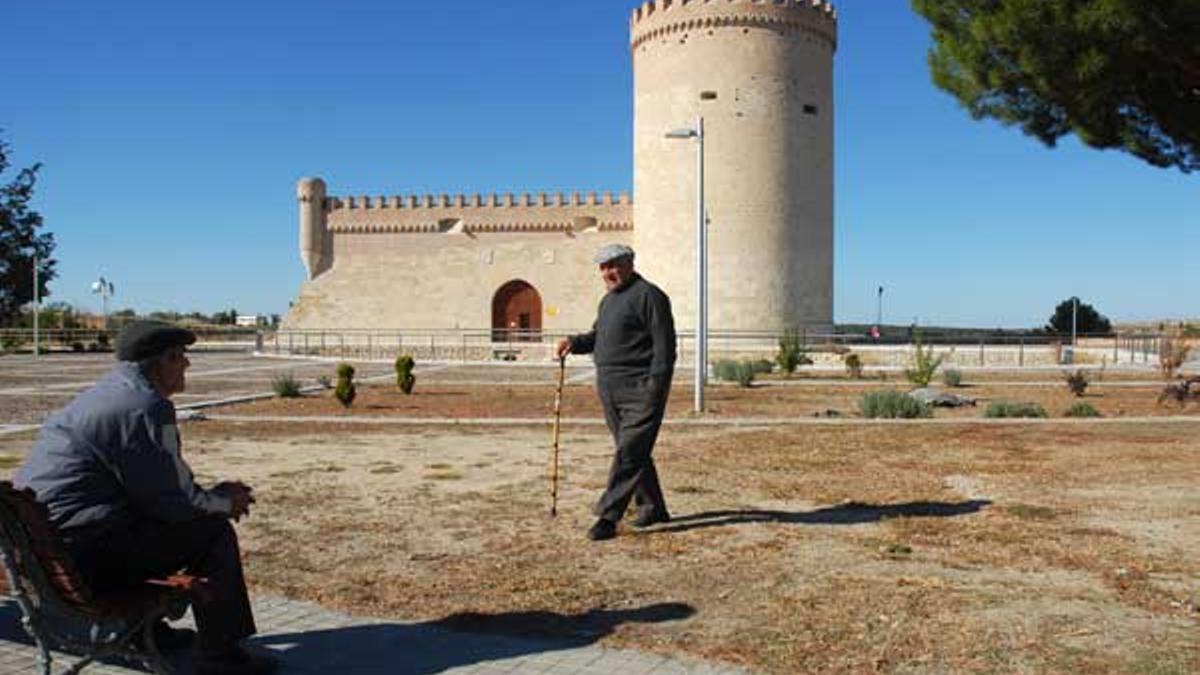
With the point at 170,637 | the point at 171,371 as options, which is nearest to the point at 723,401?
the point at 170,637

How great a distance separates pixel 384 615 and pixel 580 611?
909mm

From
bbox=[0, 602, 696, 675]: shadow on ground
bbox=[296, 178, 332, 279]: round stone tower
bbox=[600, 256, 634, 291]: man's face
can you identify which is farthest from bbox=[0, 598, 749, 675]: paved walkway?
bbox=[296, 178, 332, 279]: round stone tower

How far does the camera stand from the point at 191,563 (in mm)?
3736

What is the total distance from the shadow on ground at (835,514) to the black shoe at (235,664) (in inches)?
120

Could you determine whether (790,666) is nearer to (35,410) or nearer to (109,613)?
(109,613)

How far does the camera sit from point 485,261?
4319 centimetres

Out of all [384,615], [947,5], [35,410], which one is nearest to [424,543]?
[384,615]

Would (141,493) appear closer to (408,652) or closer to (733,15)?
(408,652)

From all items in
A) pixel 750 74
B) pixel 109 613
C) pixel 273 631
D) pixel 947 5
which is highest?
pixel 750 74

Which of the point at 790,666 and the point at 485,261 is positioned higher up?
the point at 485,261

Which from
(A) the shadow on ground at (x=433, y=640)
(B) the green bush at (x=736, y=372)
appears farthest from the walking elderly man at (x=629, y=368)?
(B) the green bush at (x=736, y=372)

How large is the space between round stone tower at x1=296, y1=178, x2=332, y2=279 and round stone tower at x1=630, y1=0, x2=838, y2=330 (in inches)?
683

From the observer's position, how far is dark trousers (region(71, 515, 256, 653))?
139 inches

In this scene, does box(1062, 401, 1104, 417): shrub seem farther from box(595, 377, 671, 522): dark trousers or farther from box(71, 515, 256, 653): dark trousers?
box(71, 515, 256, 653): dark trousers
